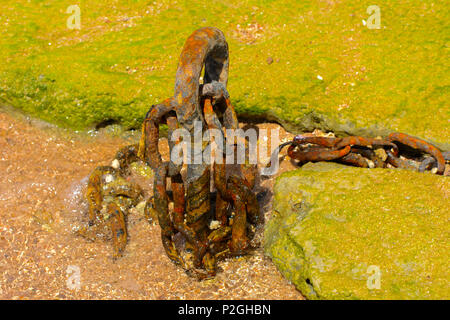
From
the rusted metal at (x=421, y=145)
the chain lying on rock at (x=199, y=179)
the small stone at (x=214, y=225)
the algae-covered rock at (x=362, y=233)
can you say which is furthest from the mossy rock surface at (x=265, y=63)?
the small stone at (x=214, y=225)

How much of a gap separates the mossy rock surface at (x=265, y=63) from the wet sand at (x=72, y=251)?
624 mm

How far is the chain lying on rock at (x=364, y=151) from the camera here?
4.58 m

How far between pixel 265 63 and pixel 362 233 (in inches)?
106

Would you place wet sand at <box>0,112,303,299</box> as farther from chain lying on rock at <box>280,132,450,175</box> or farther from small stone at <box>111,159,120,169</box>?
chain lying on rock at <box>280,132,450,175</box>

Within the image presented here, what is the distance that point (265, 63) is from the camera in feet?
18.2

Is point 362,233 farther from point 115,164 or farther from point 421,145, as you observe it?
point 115,164

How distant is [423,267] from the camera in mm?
3379

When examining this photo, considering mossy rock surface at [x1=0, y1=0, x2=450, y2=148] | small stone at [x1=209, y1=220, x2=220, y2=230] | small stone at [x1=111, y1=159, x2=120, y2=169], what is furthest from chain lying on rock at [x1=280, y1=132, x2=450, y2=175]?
small stone at [x1=111, y1=159, x2=120, y2=169]

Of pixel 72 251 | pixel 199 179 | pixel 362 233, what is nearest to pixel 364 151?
pixel 362 233

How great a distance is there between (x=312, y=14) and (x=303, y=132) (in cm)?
181

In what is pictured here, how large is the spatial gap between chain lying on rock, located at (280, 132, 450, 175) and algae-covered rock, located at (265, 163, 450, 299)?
390mm

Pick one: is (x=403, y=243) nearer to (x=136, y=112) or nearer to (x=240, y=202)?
(x=240, y=202)

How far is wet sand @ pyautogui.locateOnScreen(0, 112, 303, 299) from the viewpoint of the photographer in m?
3.75

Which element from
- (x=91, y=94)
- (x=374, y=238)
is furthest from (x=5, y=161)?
Result: (x=374, y=238)
